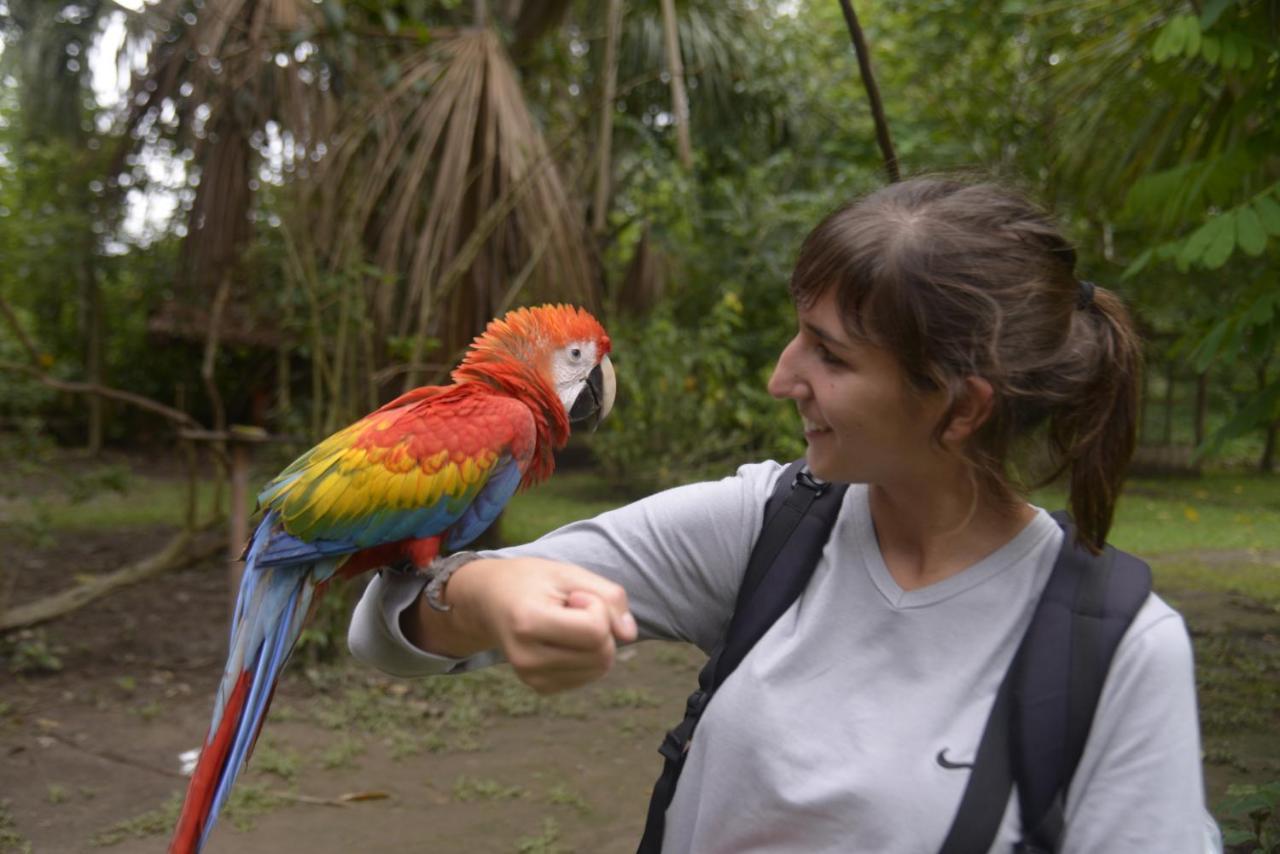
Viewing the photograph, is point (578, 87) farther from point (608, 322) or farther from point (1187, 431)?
point (1187, 431)

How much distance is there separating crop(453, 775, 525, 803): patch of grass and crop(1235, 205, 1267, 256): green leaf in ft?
7.52

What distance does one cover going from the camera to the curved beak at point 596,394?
1.79m

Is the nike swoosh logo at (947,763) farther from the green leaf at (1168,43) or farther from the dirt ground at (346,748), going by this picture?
the dirt ground at (346,748)

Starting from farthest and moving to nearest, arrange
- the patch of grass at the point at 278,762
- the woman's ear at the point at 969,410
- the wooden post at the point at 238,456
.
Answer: the wooden post at the point at 238,456 < the patch of grass at the point at 278,762 < the woman's ear at the point at 969,410

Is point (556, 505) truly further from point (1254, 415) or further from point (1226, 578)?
point (1254, 415)

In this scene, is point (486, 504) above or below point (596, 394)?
below

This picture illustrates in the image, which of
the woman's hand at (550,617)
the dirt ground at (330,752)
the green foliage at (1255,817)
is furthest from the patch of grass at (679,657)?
the woman's hand at (550,617)

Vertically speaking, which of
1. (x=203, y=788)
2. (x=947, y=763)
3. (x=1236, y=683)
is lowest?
(x=1236, y=683)

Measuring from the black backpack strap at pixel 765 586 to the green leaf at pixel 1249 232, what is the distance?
135cm

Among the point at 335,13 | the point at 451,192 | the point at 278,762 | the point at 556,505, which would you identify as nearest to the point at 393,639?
the point at 278,762

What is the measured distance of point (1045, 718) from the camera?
0.87 m

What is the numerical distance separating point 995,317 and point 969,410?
88 mm

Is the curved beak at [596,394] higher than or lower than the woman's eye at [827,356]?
lower

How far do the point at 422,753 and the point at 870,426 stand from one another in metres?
2.75
